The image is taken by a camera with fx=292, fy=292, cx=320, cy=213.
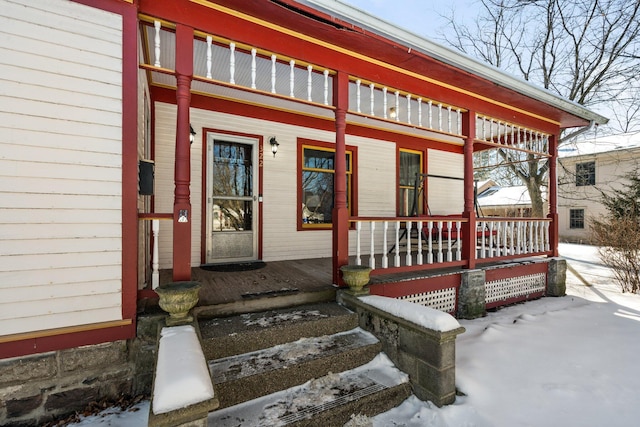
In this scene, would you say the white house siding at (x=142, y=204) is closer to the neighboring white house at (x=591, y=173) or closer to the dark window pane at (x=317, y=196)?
the dark window pane at (x=317, y=196)

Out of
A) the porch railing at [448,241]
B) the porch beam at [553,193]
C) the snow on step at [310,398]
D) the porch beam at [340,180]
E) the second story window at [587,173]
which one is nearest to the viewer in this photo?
the snow on step at [310,398]

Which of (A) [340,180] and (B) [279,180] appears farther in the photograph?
(B) [279,180]

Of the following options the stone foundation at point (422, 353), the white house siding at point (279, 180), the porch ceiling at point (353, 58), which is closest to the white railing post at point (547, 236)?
the porch ceiling at point (353, 58)

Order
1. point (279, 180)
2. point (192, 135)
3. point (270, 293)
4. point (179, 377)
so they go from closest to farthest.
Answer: point (179, 377) < point (270, 293) < point (192, 135) < point (279, 180)

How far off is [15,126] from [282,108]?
3.48 m

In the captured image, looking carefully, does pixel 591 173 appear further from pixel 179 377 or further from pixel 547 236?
pixel 179 377

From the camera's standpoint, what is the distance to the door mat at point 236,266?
4.01 metres

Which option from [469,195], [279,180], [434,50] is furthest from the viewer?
[279,180]

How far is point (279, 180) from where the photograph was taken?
4934 mm

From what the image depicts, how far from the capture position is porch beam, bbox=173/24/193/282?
7.70ft

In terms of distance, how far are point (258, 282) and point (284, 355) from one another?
1.20 meters

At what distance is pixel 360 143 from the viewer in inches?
227

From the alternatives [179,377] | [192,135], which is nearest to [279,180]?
[192,135]

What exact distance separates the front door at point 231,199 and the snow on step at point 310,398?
2.84 metres
